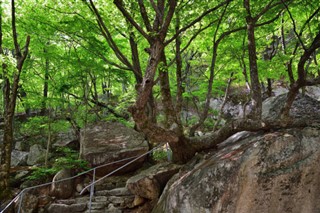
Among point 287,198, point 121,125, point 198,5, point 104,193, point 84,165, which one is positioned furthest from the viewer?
point 121,125

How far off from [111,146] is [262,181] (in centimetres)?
539

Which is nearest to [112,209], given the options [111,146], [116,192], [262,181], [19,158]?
[116,192]

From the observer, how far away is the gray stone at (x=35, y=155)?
388 inches

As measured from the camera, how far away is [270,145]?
4.14m

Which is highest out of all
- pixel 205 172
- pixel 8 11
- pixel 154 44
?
pixel 8 11

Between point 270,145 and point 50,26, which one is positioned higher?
point 50,26

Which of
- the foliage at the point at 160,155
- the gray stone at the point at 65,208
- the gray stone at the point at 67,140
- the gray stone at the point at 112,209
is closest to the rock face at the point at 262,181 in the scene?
the gray stone at the point at 112,209

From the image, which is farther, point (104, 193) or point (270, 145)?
point (104, 193)

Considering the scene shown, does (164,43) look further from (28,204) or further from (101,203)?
(28,204)

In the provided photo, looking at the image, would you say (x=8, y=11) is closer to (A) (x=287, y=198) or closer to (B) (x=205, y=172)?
(B) (x=205, y=172)

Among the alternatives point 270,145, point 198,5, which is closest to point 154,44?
point 198,5

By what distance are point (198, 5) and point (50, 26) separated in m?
4.17

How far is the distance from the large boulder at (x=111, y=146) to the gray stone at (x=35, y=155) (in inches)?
110

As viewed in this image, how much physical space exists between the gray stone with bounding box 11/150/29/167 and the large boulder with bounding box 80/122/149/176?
3528 mm
